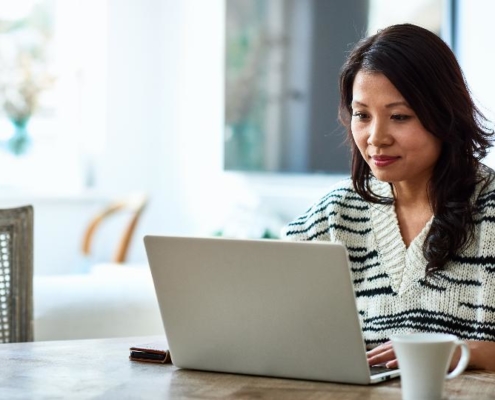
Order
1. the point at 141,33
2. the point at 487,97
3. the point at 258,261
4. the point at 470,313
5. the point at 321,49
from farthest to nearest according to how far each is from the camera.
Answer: the point at 141,33 < the point at 321,49 < the point at 487,97 < the point at 470,313 < the point at 258,261

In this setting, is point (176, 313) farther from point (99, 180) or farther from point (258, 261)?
point (99, 180)

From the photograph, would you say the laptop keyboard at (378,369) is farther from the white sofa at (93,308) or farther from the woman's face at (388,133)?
the white sofa at (93,308)

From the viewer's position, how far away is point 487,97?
3.36 m

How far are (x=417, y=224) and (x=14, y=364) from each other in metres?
0.80

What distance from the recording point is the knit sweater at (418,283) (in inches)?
71.7

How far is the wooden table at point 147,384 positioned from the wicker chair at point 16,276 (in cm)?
57

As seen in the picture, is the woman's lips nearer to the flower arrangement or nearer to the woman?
the woman

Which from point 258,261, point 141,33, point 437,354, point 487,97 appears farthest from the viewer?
point 141,33

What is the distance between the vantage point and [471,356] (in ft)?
5.40

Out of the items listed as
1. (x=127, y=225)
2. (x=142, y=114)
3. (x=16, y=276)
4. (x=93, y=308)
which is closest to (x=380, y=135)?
(x=16, y=276)

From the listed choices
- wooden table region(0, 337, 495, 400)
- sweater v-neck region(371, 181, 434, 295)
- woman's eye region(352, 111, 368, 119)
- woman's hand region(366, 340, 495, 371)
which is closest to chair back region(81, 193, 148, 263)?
sweater v-neck region(371, 181, 434, 295)

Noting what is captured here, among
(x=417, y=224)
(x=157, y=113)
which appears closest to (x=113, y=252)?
(x=157, y=113)

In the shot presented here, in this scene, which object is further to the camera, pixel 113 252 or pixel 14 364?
pixel 113 252

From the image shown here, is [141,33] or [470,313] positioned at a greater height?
[141,33]
